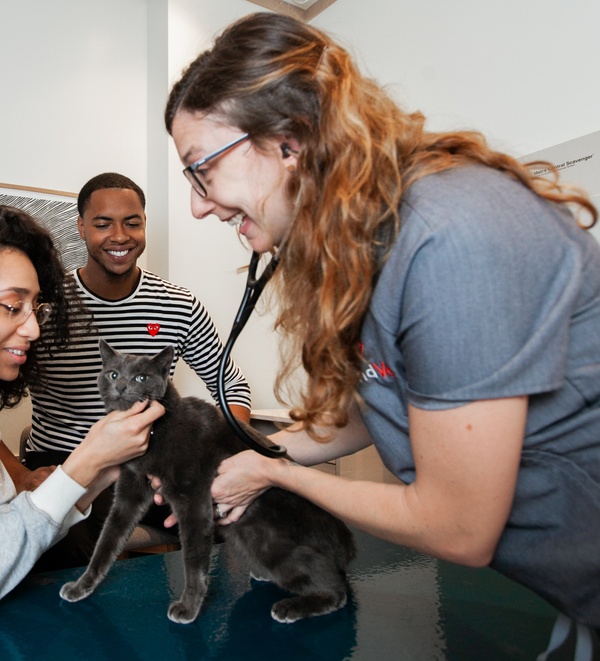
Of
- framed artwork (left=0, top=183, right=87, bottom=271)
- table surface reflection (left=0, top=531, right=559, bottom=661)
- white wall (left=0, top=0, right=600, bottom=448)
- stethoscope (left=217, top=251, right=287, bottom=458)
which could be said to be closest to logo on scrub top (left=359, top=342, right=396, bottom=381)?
stethoscope (left=217, top=251, right=287, bottom=458)

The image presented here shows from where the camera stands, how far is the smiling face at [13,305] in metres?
1.17

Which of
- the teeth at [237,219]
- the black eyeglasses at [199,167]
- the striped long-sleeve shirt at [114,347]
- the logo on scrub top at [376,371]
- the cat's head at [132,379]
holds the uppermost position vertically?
the black eyeglasses at [199,167]

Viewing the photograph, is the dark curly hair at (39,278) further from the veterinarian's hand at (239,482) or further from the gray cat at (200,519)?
the veterinarian's hand at (239,482)

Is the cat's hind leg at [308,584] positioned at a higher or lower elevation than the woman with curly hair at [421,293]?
lower

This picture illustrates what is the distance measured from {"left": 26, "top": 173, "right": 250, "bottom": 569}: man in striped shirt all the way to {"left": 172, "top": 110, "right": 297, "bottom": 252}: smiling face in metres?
1.20

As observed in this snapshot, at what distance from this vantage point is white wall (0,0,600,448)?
235 centimetres

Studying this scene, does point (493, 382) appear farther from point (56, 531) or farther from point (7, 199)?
point (7, 199)

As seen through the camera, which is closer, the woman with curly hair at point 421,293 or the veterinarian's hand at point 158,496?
the woman with curly hair at point 421,293

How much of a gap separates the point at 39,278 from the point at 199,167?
2.69 feet

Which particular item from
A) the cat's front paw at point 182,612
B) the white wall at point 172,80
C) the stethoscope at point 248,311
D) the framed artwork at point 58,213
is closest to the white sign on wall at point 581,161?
the white wall at point 172,80

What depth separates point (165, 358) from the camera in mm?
1229

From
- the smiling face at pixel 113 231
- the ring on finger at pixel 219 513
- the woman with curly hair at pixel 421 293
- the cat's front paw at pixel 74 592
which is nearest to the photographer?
the woman with curly hair at pixel 421 293

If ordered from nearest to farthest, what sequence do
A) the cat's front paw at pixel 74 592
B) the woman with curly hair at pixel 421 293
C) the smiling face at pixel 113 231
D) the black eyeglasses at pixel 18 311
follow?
1. the woman with curly hair at pixel 421 293
2. the cat's front paw at pixel 74 592
3. the black eyeglasses at pixel 18 311
4. the smiling face at pixel 113 231

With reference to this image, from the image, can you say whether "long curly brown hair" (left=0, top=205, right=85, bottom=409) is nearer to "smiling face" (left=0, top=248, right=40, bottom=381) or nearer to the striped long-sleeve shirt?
"smiling face" (left=0, top=248, right=40, bottom=381)
